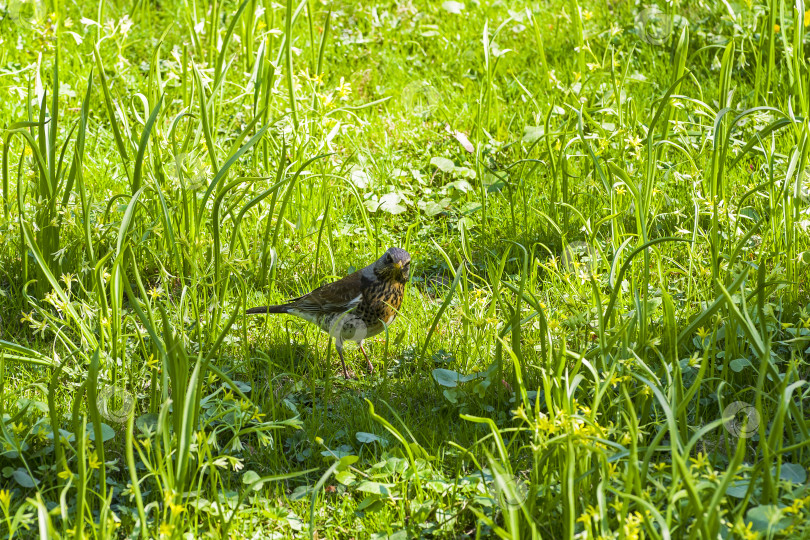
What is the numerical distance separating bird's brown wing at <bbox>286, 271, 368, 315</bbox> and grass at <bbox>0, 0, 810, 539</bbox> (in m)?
0.14

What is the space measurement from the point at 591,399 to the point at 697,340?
0.54 meters

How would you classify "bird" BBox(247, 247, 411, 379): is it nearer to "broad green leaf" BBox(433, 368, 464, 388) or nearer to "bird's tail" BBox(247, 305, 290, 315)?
"bird's tail" BBox(247, 305, 290, 315)

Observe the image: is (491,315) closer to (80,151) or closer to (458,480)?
(458,480)

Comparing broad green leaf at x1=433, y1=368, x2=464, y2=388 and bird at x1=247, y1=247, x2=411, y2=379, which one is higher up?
bird at x1=247, y1=247, x2=411, y2=379

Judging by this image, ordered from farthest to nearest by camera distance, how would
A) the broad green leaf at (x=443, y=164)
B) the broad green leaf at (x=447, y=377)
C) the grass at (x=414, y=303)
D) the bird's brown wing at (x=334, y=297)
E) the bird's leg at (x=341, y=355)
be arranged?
1. the broad green leaf at (x=443, y=164)
2. the bird's brown wing at (x=334, y=297)
3. the bird's leg at (x=341, y=355)
4. the broad green leaf at (x=447, y=377)
5. the grass at (x=414, y=303)

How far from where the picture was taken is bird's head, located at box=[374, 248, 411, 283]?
12.6ft

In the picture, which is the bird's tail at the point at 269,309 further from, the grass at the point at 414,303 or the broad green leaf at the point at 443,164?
the broad green leaf at the point at 443,164

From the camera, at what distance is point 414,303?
4184mm

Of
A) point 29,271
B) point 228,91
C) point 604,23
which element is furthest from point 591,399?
point 604,23

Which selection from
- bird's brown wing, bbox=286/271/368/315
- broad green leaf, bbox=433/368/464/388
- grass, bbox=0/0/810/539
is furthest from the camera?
bird's brown wing, bbox=286/271/368/315

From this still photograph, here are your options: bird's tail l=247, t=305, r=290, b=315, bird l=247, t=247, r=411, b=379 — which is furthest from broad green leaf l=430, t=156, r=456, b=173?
bird's tail l=247, t=305, r=290, b=315

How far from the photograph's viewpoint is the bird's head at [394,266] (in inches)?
151

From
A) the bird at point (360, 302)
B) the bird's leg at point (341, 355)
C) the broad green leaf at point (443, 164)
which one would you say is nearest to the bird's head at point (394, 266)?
the bird at point (360, 302)

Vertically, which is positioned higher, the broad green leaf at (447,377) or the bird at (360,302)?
the bird at (360,302)
